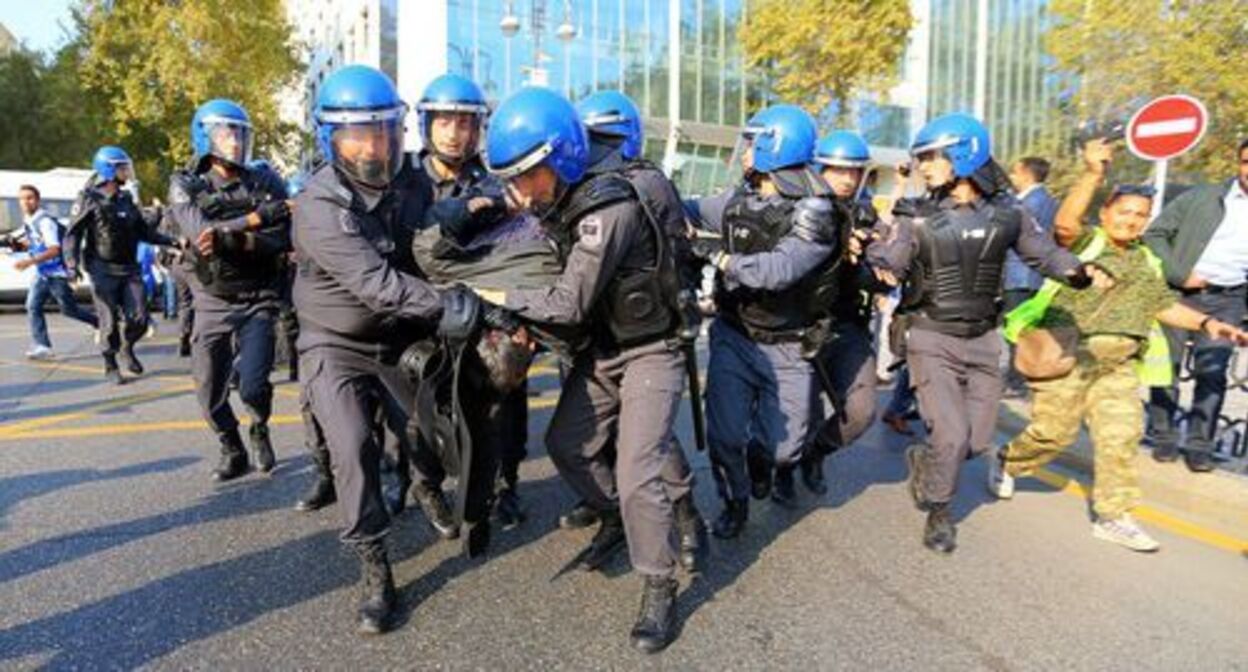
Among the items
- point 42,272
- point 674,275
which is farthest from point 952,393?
point 42,272

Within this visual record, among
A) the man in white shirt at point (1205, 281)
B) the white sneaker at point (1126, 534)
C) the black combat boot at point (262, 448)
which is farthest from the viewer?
the man in white shirt at point (1205, 281)

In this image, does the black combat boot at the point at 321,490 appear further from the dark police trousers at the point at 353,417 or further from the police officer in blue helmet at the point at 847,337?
the police officer in blue helmet at the point at 847,337

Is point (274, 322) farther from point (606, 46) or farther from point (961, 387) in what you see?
point (606, 46)

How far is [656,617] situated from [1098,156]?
320 cm

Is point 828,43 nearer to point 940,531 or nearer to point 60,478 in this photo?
point 940,531

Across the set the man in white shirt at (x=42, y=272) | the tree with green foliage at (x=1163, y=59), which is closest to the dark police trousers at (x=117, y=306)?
the man in white shirt at (x=42, y=272)

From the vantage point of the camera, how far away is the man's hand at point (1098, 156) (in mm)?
4066

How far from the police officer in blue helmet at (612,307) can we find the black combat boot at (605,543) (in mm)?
467

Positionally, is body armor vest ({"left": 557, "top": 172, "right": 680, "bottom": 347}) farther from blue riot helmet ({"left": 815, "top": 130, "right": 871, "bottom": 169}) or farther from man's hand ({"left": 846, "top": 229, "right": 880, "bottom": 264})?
blue riot helmet ({"left": 815, "top": 130, "right": 871, "bottom": 169})

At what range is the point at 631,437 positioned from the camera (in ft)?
9.77

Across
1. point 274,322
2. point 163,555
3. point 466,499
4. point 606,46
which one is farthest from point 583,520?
point 606,46

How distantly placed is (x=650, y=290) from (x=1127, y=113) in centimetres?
1332

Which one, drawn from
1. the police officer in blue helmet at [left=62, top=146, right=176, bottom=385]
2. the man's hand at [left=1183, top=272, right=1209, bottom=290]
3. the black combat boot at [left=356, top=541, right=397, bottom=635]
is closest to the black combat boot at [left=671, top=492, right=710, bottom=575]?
the black combat boot at [left=356, top=541, right=397, bottom=635]

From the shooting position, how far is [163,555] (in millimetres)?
3482
